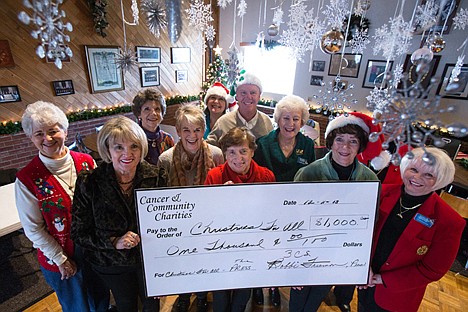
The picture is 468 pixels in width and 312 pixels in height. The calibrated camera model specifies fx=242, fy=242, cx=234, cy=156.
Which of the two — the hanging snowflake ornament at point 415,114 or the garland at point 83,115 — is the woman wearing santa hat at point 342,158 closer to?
the hanging snowflake ornament at point 415,114

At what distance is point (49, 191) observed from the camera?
1.25 metres

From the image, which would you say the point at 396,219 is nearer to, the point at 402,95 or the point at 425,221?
the point at 425,221

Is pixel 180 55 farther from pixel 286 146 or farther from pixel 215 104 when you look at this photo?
pixel 286 146

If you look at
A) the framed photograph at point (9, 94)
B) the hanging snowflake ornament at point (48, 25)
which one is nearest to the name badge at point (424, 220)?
the hanging snowflake ornament at point (48, 25)

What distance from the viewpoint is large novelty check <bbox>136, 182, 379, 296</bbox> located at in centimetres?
105

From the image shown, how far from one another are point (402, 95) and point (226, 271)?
1.01 metres

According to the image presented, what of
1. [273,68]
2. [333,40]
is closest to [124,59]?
[273,68]

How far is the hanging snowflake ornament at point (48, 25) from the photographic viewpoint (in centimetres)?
71

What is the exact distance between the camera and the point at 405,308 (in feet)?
4.29

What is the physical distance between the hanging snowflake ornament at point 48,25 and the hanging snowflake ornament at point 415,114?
37.8 inches

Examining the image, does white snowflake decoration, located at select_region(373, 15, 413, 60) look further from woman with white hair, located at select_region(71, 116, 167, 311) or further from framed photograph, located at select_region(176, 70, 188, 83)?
framed photograph, located at select_region(176, 70, 188, 83)

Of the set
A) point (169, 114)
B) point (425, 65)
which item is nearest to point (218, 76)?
point (169, 114)

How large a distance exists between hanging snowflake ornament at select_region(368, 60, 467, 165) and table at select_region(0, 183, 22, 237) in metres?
2.32

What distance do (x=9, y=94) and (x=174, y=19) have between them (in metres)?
3.54
